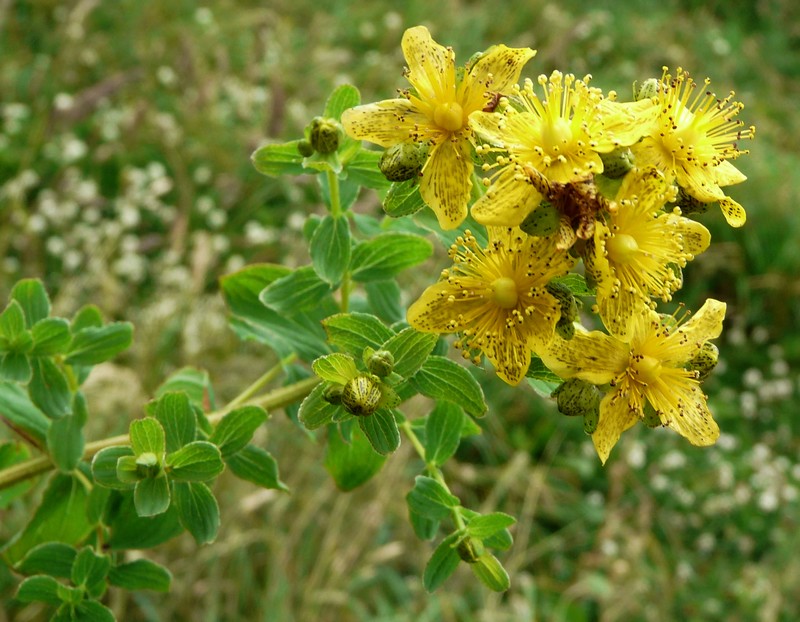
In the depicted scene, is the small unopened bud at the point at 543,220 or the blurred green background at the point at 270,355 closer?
the small unopened bud at the point at 543,220

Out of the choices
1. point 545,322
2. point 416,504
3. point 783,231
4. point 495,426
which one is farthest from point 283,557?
point 783,231

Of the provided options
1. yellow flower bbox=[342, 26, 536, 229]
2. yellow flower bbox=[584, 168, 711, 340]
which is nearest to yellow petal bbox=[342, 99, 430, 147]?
yellow flower bbox=[342, 26, 536, 229]

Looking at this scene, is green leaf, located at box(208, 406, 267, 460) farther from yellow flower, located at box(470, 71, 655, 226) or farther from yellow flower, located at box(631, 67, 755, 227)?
yellow flower, located at box(631, 67, 755, 227)

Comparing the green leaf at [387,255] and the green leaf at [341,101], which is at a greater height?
the green leaf at [341,101]

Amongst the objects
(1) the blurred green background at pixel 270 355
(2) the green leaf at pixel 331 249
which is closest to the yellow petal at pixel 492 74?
(2) the green leaf at pixel 331 249

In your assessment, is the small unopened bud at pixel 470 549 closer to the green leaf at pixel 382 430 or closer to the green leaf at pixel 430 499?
the green leaf at pixel 430 499

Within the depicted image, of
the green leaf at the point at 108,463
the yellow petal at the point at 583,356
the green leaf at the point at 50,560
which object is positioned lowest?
the green leaf at the point at 50,560

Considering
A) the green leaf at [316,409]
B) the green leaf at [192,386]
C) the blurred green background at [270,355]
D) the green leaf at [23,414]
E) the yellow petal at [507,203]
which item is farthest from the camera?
the blurred green background at [270,355]
